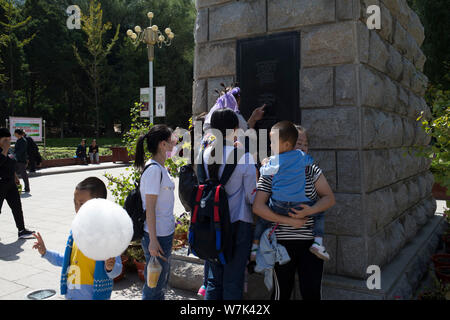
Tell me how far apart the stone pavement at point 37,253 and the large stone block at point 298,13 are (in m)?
3.18

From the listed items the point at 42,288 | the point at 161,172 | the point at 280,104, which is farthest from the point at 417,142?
the point at 42,288

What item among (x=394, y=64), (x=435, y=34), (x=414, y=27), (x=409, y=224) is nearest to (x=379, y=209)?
(x=409, y=224)

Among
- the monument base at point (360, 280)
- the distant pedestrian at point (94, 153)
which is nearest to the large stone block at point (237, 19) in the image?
the monument base at point (360, 280)

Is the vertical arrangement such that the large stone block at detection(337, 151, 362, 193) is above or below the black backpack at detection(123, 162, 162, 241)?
above

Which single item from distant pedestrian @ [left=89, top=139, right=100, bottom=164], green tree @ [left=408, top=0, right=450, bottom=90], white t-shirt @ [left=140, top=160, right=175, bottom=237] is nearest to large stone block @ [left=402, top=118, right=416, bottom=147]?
white t-shirt @ [left=140, top=160, right=175, bottom=237]

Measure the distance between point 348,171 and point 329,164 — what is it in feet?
0.64

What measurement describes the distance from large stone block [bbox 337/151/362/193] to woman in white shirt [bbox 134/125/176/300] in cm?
164

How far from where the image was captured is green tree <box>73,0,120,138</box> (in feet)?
100

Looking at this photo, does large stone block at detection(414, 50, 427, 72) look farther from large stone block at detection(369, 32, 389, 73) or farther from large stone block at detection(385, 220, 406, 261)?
large stone block at detection(385, 220, 406, 261)

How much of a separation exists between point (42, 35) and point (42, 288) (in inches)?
1416

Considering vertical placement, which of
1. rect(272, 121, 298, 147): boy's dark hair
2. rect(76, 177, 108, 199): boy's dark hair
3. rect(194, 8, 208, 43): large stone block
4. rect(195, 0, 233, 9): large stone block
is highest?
rect(195, 0, 233, 9): large stone block

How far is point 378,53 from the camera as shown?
381 cm

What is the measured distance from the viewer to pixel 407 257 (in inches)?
165

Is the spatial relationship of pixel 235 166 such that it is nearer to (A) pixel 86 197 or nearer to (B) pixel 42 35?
(A) pixel 86 197
